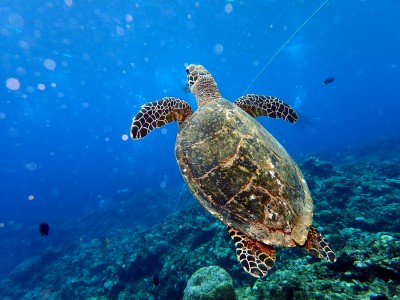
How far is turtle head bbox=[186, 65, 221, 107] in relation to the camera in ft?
16.7

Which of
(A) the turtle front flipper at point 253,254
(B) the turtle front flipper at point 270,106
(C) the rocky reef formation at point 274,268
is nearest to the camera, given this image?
(A) the turtle front flipper at point 253,254

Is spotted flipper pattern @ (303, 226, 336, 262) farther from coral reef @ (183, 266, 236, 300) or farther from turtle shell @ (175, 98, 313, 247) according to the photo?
coral reef @ (183, 266, 236, 300)

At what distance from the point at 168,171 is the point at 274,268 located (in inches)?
1608

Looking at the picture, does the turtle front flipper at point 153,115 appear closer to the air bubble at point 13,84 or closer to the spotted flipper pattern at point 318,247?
the spotted flipper pattern at point 318,247

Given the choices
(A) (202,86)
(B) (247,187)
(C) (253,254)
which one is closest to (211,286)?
(C) (253,254)

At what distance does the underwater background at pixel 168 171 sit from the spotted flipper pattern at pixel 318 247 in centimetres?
60

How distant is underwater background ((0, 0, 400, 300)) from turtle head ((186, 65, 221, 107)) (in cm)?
363

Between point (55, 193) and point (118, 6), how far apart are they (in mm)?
64656

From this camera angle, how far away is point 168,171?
151 ft

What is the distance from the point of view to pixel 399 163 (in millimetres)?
14680

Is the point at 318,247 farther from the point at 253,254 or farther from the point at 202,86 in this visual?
the point at 202,86

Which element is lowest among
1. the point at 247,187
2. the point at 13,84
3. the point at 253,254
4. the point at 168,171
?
the point at 253,254

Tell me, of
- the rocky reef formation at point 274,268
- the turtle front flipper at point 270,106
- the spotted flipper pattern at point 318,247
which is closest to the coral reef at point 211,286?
the rocky reef formation at point 274,268

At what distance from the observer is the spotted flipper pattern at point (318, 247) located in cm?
303
